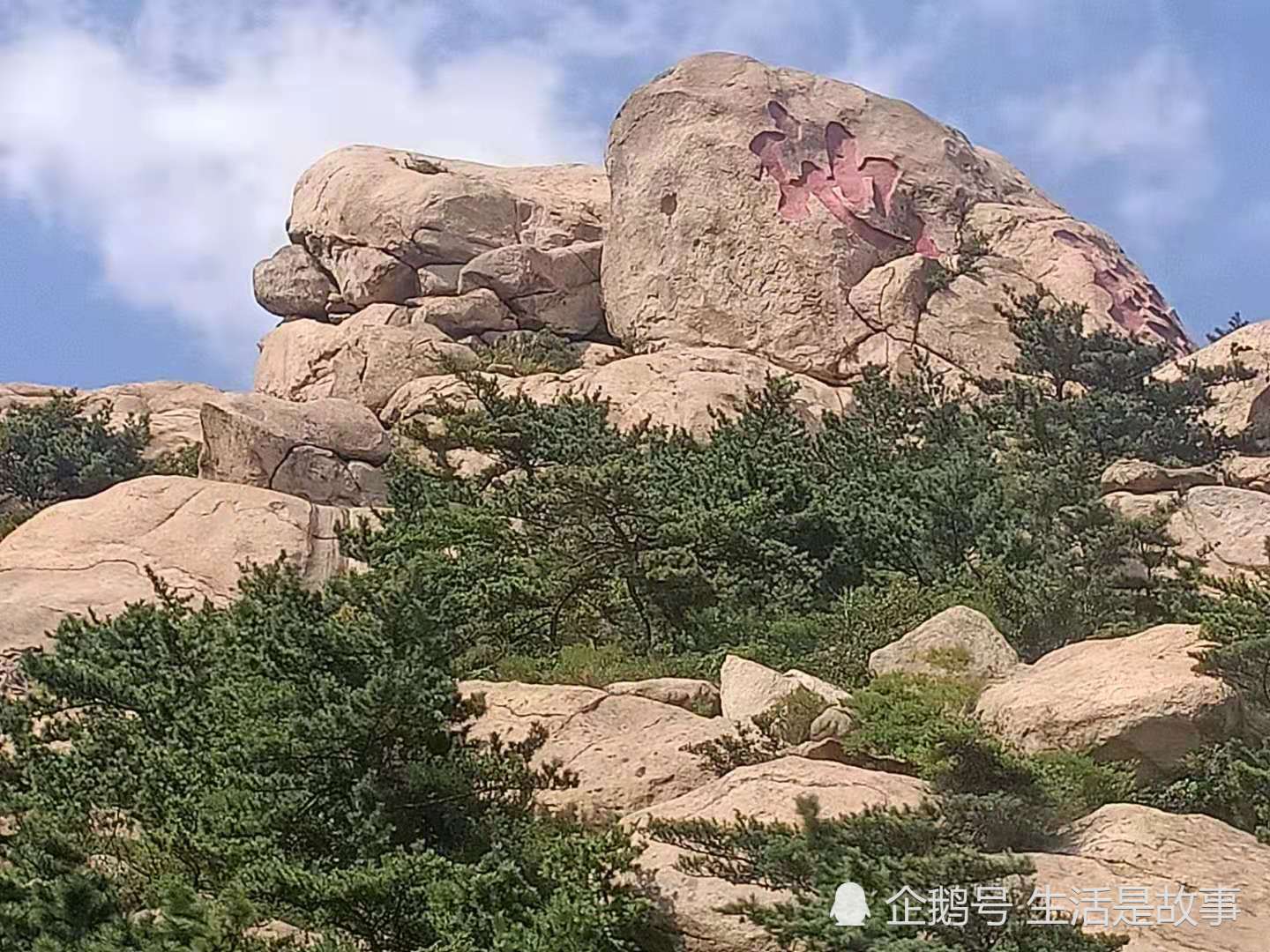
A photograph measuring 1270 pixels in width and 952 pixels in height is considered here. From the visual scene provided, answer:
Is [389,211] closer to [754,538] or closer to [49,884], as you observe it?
[754,538]

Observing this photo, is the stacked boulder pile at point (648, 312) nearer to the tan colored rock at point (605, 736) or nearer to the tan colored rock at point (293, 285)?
the tan colored rock at point (293, 285)

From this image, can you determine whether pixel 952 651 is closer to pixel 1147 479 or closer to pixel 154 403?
pixel 1147 479

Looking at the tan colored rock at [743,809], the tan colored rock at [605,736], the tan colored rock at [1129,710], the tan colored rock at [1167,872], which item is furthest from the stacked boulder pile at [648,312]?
the tan colored rock at [1167,872]

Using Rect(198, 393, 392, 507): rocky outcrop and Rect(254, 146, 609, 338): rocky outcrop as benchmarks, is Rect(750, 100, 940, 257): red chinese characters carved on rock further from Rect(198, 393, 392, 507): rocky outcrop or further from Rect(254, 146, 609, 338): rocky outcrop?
Rect(198, 393, 392, 507): rocky outcrop

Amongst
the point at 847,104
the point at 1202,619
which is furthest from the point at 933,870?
the point at 847,104

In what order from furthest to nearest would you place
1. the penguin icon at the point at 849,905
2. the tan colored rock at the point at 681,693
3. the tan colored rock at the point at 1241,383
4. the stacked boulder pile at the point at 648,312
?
the tan colored rock at the point at 1241,383, the stacked boulder pile at the point at 648,312, the tan colored rock at the point at 681,693, the penguin icon at the point at 849,905

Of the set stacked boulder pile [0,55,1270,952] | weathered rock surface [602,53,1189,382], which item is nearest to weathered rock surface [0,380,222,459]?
stacked boulder pile [0,55,1270,952]

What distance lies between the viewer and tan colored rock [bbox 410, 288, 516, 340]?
27.0 metres

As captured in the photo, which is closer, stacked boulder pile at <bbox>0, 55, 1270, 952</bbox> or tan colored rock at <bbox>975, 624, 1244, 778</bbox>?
tan colored rock at <bbox>975, 624, 1244, 778</bbox>

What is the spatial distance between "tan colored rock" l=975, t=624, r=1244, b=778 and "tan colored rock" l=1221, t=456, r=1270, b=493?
885 centimetres

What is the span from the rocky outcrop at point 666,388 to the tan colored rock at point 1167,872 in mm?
12099

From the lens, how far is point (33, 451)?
76.9 ft

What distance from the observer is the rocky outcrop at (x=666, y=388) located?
2191 cm

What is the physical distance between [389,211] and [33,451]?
8026 mm
